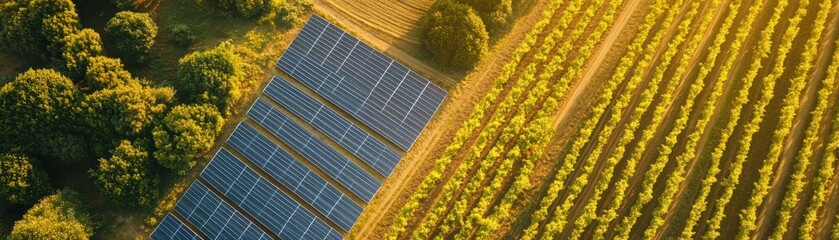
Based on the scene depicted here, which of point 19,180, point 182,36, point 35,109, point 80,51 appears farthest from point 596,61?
point 19,180

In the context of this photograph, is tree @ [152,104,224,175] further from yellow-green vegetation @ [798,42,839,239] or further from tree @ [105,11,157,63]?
yellow-green vegetation @ [798,42,839,239]

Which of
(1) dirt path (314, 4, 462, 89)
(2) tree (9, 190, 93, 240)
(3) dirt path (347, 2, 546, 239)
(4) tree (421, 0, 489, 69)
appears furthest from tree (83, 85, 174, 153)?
(4) tree (421, 0, 489, 69)

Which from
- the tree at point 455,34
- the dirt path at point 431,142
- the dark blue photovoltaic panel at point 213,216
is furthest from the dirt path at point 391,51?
the dark blue photovoltaic panel at point 213,216

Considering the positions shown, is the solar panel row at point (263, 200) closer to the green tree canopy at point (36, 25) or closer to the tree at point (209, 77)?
the tree at point (209, 77)

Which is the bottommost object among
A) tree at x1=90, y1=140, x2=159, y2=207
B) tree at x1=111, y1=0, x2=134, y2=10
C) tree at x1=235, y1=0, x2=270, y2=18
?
tree at x1=90, y1=140, x2=159, y2=207

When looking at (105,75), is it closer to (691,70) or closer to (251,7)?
(251,7)
